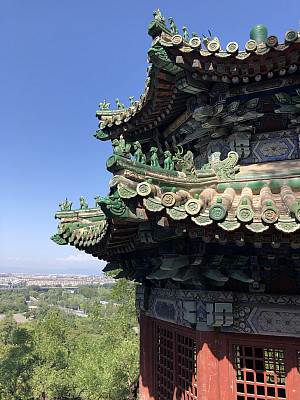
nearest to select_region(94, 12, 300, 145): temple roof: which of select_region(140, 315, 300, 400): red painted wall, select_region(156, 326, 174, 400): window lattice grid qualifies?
select_region(140, 315, 300, 400): red painted wall

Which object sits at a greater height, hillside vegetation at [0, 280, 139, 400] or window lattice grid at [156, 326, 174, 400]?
window lattice grid at [156, 326, 174, 400]

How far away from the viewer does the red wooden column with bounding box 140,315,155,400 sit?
731 centimetres

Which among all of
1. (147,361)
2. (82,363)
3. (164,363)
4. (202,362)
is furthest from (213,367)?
(82,363)

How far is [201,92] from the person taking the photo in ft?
21.5

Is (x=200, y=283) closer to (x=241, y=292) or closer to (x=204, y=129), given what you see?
(x=241, y=292)

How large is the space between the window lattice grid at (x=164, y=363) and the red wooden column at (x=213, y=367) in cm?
139

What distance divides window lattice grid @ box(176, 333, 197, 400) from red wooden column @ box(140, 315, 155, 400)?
3.69ft

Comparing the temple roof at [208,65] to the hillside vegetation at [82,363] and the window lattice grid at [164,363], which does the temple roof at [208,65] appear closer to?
the window lattice grid at [164,363]

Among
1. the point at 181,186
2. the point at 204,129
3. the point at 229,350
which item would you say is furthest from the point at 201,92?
the point at 229,350

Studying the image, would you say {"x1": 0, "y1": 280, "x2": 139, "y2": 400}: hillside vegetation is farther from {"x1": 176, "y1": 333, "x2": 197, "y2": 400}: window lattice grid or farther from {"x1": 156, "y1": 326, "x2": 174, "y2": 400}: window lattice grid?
{"x1": 176, "y1": 333, "x2": 197, "y2": 400}: window lattice grid

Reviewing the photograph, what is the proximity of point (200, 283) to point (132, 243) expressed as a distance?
57.9 inches

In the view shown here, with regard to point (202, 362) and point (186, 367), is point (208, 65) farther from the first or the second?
point (186, 367)

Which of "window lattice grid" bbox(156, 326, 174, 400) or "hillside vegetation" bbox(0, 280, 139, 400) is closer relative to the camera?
"window lattice grid" bbox(156, 326, 174, 400)

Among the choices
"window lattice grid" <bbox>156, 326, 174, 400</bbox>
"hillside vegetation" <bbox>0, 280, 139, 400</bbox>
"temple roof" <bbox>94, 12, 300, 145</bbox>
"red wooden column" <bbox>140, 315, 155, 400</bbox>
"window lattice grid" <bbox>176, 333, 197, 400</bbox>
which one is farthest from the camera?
"hillside vegetation" <bbox>0, 280, 139, 400</bbox>
